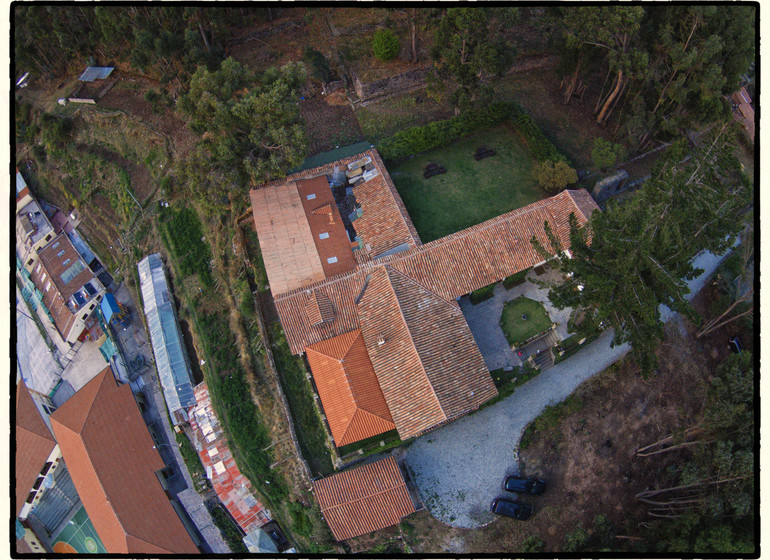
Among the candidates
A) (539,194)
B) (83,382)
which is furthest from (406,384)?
(83,382)

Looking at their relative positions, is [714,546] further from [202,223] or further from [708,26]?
[202,223]

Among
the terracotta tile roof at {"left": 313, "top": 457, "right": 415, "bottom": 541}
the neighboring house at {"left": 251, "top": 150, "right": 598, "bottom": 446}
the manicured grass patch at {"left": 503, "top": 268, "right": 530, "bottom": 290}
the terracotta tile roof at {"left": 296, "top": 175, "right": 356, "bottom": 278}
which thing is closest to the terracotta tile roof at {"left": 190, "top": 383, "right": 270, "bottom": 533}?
the terracotta tile roof at {"left": 313, "top": 457, "right": 415, "bottom": 541}

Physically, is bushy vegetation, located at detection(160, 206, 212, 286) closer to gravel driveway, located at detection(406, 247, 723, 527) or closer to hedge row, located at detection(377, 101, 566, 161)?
hedge row, located at detection(377, 101, 566, 161)

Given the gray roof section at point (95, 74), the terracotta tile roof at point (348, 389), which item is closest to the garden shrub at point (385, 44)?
the terracotta tile roof at point (348, 389)

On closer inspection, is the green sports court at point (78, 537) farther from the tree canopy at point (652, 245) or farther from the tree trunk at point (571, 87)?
the tree trunk at point (571, 87)

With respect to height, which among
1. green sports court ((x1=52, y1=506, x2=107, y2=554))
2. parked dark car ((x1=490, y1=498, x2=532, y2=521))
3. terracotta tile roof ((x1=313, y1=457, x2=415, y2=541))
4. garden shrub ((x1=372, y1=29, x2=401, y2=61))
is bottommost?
parked dark car ((x1=490, y1=498, x2=532, y2=521))
